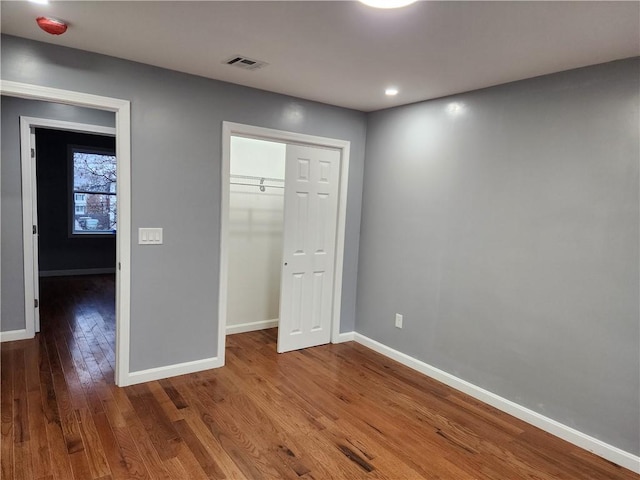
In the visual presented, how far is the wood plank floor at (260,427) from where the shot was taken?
220 cm

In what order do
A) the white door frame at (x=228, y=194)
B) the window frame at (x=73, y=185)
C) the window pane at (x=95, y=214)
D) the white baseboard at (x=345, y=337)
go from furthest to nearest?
the window pane at (x=95, y=214) < the window frame at (x=73, y=185) < the white baseboard at (x=345, y=337) < the white door frame at (x=228, y=194)

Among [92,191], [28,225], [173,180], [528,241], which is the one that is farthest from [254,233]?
[92,191]

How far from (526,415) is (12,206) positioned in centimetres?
477

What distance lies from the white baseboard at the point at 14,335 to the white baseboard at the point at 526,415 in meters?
3.55

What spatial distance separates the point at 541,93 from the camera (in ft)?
8.86

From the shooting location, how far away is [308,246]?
12.8 ft

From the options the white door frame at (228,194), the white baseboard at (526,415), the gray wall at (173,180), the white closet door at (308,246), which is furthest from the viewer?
the white closet door at (308,246)

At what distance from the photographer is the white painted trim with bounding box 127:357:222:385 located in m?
3.06

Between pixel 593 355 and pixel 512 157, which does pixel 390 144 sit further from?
pixel 593 355

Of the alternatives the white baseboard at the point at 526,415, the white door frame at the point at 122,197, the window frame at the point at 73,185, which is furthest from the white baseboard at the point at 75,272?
the white baseboard at the point at 526,415

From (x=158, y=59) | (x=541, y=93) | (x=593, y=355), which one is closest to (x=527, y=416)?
(x=593, y=355)

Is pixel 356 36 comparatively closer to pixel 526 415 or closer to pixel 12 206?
pixel 526 415

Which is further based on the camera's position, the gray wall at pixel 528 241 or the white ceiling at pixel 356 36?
the gray wall at pixel 528 241

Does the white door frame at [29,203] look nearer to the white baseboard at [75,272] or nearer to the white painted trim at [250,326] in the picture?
the white painted trim at [250,326]
